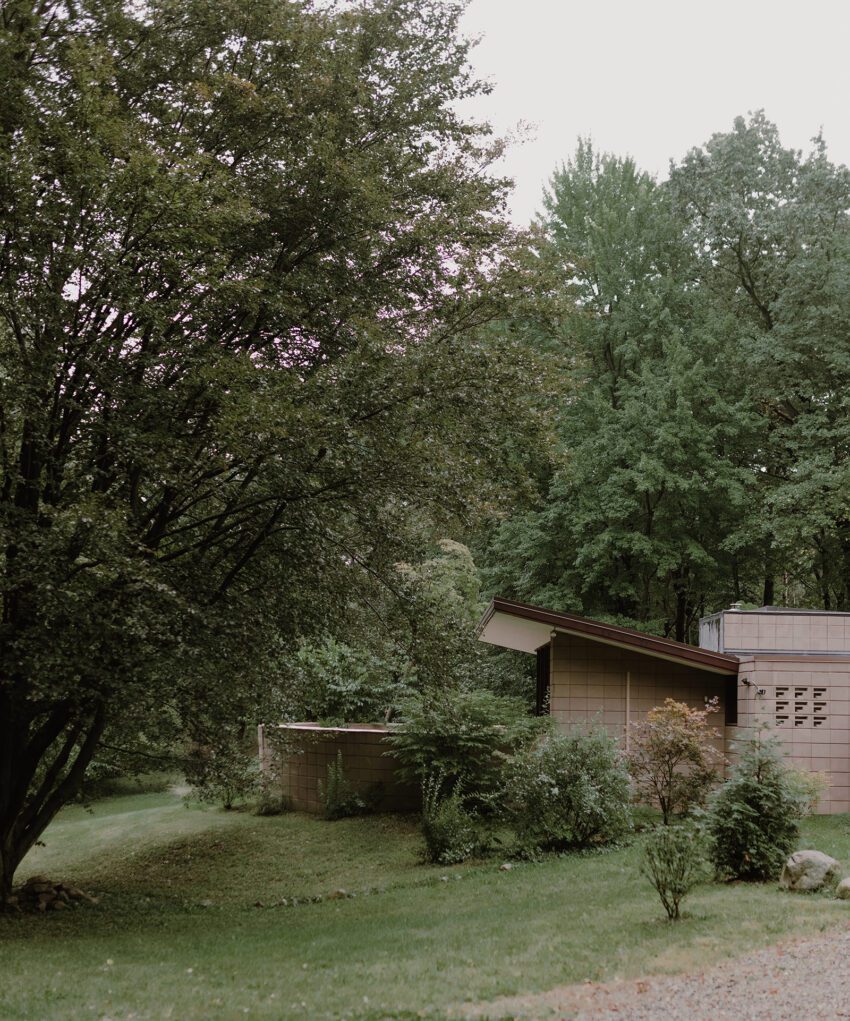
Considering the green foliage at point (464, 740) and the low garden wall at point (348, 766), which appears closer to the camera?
the green foliage at point (464, 740)

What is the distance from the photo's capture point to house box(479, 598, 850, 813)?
51.8 feet

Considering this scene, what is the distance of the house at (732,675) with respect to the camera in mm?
15781

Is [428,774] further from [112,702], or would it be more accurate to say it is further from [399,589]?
[112,702]

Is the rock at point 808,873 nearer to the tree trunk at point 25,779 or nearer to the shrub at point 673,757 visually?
the shrub at point 673,757

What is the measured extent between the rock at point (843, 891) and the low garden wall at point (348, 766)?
29.6 feet

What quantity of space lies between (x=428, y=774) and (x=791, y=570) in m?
14.7

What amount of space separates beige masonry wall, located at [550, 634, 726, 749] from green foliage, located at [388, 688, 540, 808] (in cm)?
158

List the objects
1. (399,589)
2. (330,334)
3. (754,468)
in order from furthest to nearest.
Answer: (754,468), (399,589), (330,334)

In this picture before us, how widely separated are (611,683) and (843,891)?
26.3ft

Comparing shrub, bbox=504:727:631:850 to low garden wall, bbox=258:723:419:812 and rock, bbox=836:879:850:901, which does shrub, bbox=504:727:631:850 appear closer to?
rock, bbox=836:879:850:901

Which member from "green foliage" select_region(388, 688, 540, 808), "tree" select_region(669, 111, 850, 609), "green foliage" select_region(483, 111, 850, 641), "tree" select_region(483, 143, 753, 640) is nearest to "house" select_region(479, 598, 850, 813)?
"green foliage" select_region(388, 688, 540, 808)

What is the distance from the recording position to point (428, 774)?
15266 millimetres

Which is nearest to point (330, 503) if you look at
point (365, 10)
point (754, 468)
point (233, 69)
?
point (233, 69)

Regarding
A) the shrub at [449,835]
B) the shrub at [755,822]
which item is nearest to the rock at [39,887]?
the shrub at [449,835]
